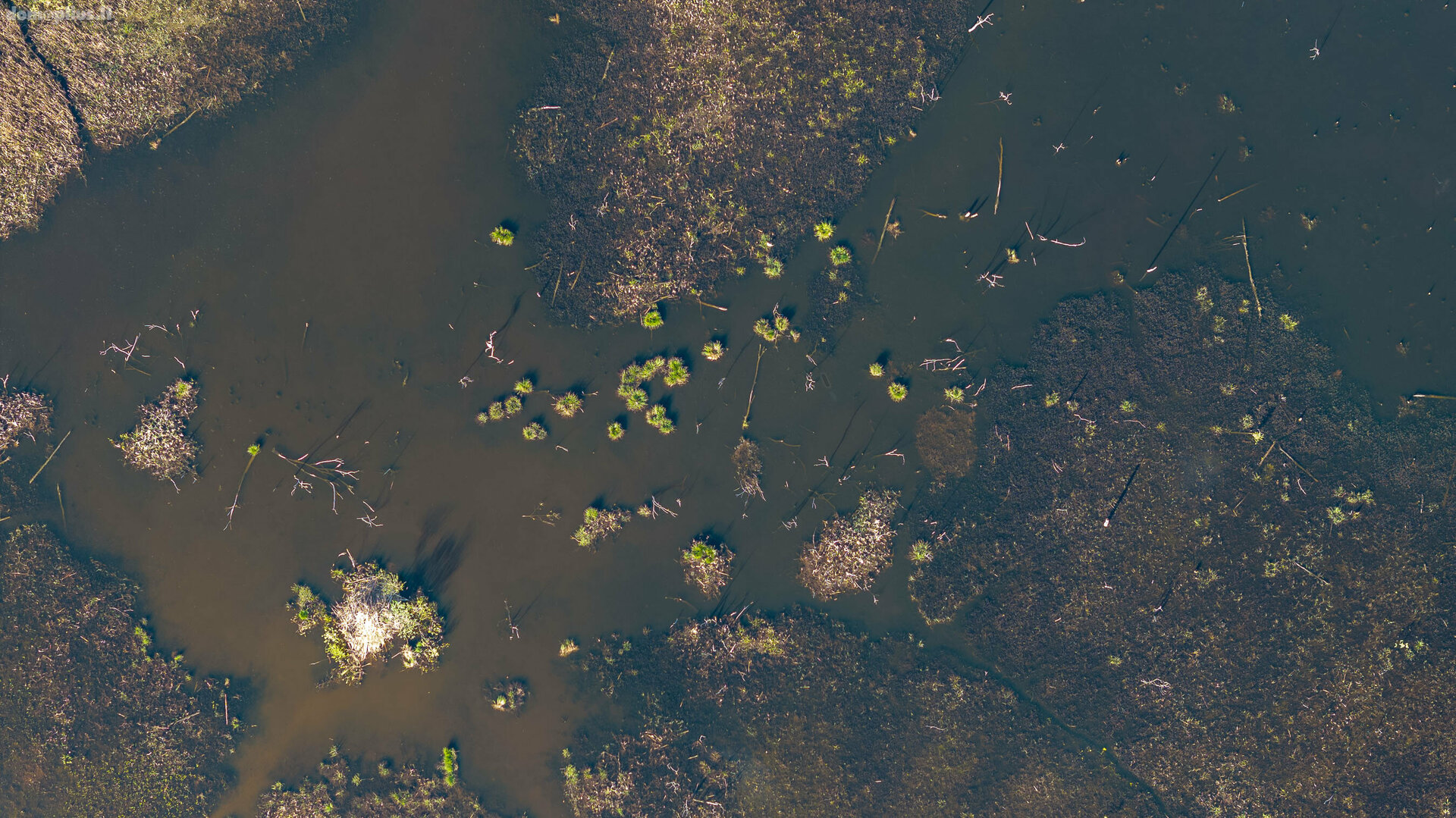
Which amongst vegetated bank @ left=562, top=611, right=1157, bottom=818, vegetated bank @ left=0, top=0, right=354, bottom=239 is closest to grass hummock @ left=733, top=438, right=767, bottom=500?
vegetated bank @ left=562, top=611, right=1157, bottom=818

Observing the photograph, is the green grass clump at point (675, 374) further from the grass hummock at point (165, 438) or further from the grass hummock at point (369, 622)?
the grass hummock at point (165, 438)

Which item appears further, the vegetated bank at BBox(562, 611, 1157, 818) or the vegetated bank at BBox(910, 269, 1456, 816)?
the vegetated bank at BBox(562, 611, 1157, 818)

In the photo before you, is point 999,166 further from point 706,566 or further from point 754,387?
point 706,566

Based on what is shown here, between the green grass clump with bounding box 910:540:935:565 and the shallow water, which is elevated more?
the shallow water

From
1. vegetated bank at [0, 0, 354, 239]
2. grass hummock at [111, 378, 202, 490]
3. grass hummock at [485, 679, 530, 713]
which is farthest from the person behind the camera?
grass hummock at [485, 679, 530, 713]

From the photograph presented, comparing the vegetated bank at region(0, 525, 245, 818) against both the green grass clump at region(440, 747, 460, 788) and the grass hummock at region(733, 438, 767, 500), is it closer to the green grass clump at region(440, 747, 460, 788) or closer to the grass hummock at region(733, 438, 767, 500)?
the green grass clump at region(440, 747, 460, 788)

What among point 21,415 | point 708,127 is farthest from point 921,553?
point 21,415
